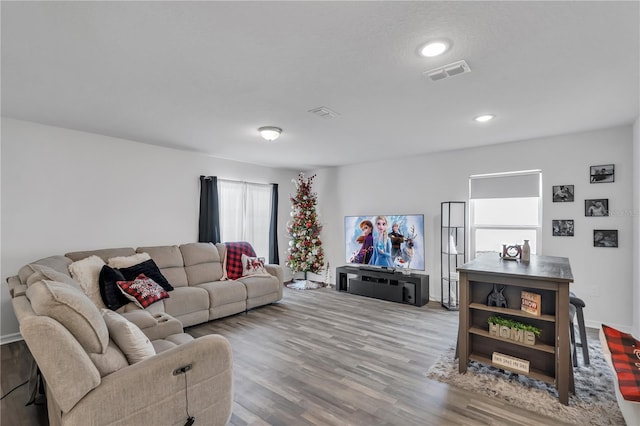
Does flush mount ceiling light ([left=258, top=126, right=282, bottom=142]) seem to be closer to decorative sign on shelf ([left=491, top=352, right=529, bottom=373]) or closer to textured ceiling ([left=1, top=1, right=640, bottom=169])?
textured ceiling ([left=1, top=1, right=640, bottom=169])

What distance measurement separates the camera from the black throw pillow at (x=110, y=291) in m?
3.16

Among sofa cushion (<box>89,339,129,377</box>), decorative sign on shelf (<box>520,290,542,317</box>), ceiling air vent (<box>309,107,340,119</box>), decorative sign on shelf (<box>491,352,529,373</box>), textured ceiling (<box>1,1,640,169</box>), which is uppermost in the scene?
textured ceiling (<box>1,1,640,169</box>)

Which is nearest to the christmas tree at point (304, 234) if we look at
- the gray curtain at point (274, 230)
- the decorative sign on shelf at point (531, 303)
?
the gray curtain at point (274, 230)

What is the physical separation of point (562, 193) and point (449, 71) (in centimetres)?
293

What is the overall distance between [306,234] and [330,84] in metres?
→ 3.94

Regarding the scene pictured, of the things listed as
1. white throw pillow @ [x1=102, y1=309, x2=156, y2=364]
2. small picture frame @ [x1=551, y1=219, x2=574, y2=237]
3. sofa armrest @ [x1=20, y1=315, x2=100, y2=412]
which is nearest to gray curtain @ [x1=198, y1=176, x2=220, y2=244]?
white throw pillow @ [x1=102, y1=309, x2=156, y2=364]

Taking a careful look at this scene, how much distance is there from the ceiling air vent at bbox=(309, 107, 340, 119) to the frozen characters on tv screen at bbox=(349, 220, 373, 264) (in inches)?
112

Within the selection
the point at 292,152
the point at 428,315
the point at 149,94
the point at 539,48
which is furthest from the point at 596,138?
the point at 149,94

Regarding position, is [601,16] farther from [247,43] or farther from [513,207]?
[513,207]

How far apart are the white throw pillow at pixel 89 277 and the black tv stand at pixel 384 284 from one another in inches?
146

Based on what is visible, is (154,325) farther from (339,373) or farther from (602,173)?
(602,173)

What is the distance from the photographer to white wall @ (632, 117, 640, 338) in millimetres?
3262

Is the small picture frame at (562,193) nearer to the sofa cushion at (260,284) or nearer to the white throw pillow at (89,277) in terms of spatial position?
the sofa cushion at (260,284)

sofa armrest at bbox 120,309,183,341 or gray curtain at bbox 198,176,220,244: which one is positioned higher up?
gray curtain at bbox 198,176,220,244
